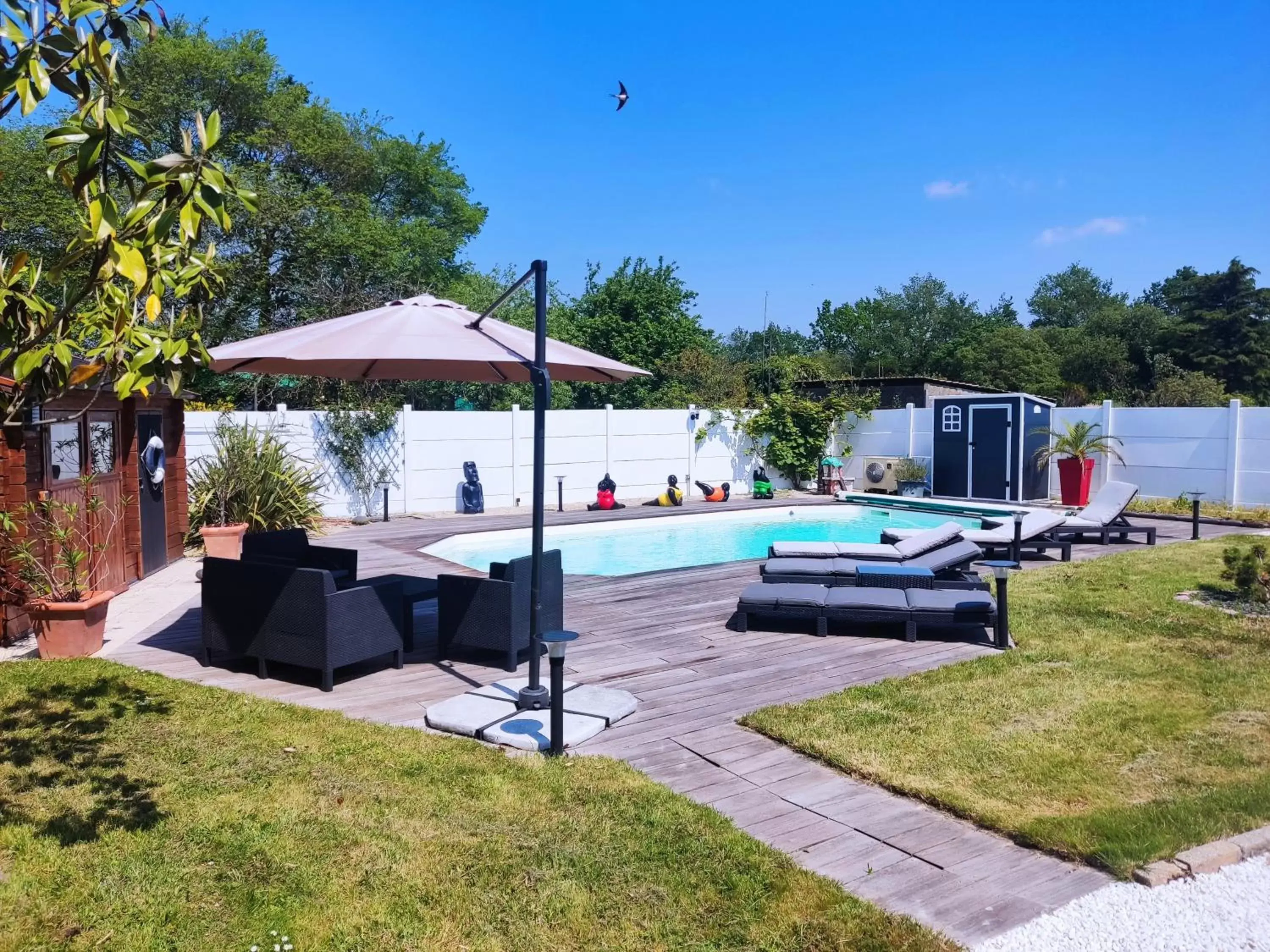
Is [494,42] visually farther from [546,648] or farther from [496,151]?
[546,648]

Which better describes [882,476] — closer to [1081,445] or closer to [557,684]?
[1081,445]

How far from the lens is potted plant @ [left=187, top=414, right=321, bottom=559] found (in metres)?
12.0

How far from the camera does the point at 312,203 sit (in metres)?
25.6

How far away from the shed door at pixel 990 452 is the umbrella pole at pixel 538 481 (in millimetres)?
15021

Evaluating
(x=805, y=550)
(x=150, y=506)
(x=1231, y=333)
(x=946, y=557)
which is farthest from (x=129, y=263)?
(x=1231, y=333)

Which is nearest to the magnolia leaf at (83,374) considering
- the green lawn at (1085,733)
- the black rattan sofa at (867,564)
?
the green lawn at (1085,733)

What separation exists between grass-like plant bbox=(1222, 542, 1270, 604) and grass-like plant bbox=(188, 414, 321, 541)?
10.8 metres

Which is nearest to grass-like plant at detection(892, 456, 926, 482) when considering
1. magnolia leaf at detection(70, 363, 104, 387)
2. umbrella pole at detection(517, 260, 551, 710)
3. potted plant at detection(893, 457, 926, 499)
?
potted plant at detection(893, 457, 926, 499)

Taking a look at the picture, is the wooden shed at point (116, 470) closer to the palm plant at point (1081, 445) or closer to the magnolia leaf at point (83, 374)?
the magnolia leaf at point (83, 374)

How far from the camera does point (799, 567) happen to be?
8.20 metres

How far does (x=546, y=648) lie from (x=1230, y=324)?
44.4 metres

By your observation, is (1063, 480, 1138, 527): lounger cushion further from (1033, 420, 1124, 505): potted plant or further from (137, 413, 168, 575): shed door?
(137, 413, 168, 575): shed door

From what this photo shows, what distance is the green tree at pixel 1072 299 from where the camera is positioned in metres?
65.2

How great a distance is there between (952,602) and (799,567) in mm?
1571
